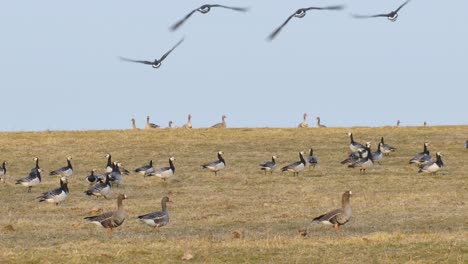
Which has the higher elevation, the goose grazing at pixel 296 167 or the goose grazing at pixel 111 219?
the goose grazing at pixel 296 167

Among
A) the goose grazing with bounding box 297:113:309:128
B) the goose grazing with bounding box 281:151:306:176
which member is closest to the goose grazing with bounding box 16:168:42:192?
the goose grazing with bounding box 281:151:306:176

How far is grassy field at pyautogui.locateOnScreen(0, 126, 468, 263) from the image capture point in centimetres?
2158

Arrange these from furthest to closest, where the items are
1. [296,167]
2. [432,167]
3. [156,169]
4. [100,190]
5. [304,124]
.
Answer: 1. [304,124]
2. [296,167]
3. [156,169]
4. [432,167]
5. [100,190]

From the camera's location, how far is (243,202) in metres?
35.8

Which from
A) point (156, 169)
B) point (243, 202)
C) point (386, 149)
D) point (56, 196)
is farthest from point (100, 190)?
point (386, 149)

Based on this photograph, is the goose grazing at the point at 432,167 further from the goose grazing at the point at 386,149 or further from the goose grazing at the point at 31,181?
the goose grazing at the point at 31,181

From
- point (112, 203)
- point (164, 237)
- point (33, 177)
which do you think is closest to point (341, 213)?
point (164, 237)

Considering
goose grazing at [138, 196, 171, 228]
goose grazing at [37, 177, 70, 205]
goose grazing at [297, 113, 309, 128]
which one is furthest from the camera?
goose grazing at [297, 113, 309, 128]

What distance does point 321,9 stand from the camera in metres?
27.8

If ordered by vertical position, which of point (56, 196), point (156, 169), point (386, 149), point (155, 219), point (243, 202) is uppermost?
point (386, 149)

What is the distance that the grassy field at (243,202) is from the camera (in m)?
21.6

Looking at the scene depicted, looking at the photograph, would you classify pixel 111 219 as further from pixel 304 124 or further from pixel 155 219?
pixel 304 124

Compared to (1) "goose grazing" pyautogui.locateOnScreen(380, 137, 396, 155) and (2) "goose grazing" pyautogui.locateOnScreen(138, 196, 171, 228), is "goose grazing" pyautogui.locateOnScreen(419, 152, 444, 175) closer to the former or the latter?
(1) "goose grazing" pyautogui.locateOnScreen(380, 137, 396, 155)

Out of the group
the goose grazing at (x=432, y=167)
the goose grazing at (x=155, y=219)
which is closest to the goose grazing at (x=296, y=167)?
the goose grazing at (x=432, y=167)
